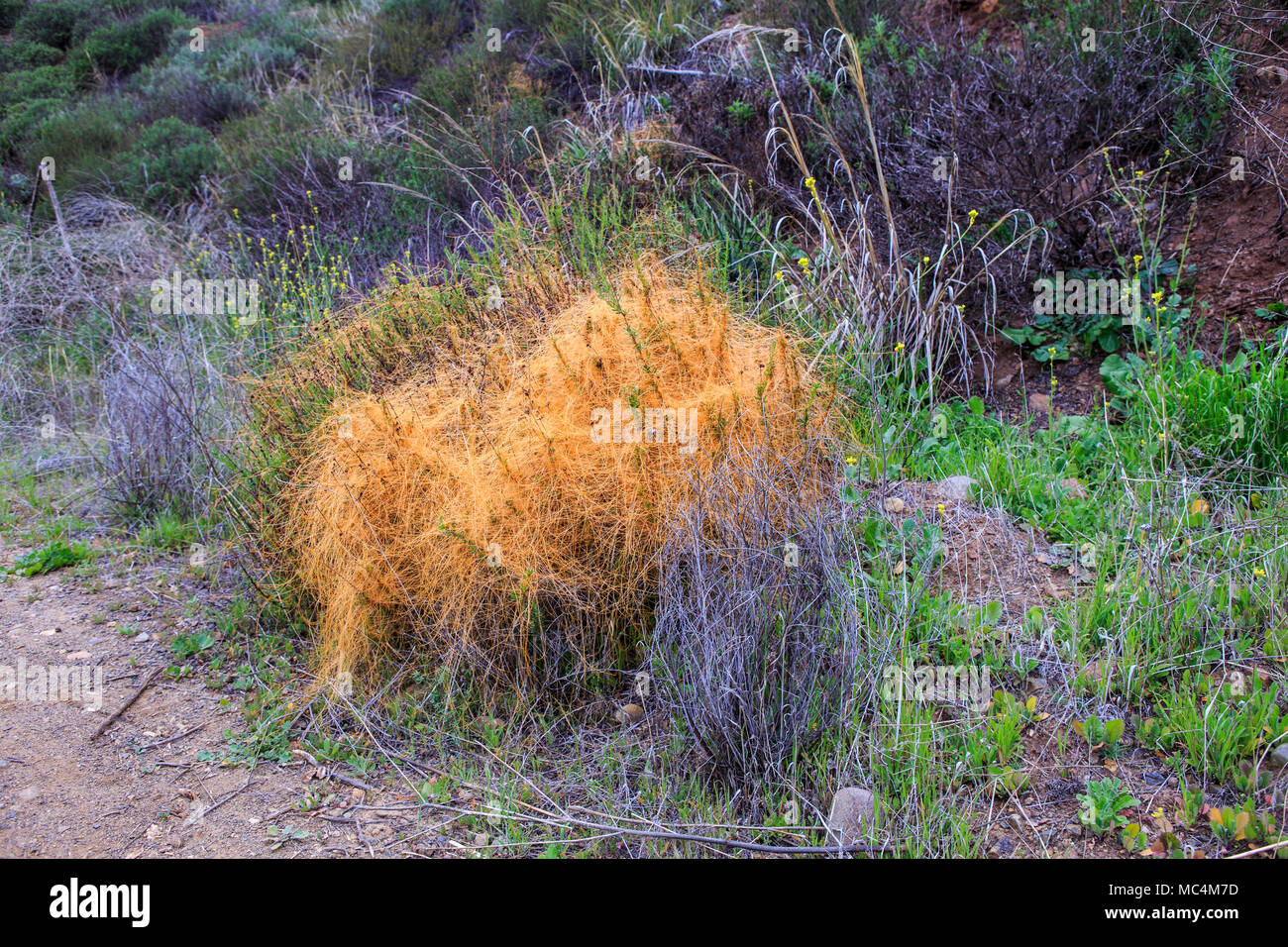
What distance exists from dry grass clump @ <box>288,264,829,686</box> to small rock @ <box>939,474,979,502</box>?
0.60 meters

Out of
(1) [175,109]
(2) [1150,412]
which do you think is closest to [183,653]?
(2) [1150,412]

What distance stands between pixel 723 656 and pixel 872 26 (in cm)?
500

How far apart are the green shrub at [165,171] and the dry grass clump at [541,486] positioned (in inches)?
226

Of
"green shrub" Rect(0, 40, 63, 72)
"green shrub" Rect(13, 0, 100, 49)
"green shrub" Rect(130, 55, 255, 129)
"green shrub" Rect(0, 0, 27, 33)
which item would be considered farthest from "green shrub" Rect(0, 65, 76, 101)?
"green shrub" Rect(0, 0, 27, 33)

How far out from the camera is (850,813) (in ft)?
7.53

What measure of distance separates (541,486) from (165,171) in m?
6.95

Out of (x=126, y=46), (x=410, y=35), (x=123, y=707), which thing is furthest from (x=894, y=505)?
(x=126, y=46)

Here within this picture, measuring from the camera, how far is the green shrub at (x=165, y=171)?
7.78 meters

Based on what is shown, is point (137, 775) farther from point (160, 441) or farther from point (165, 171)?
point (165, 171)

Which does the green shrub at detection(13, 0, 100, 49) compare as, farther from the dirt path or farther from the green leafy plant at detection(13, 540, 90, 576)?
the dirt path

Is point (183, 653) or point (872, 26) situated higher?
point (872, 26)

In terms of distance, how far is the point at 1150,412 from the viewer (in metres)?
3.50

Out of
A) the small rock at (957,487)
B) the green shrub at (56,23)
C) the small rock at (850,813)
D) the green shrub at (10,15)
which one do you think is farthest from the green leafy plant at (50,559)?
the green shrub at (10,15)

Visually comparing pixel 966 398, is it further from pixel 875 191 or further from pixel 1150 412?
pixel 875 191
